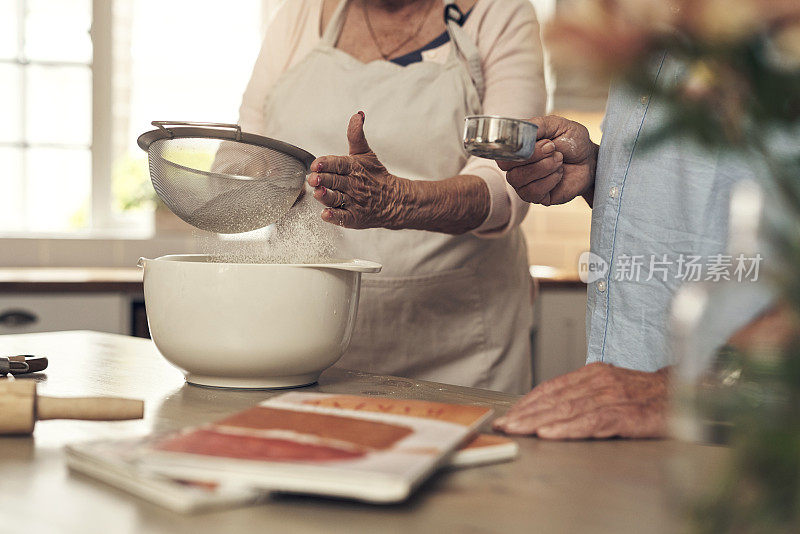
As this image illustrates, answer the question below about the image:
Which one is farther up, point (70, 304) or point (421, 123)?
point (421, 123)

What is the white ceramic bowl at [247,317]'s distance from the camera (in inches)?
35.8

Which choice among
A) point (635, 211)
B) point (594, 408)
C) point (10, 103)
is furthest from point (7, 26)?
point (594, 408)

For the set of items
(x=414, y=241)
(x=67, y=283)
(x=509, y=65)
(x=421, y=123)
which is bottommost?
(x=67, y=283)

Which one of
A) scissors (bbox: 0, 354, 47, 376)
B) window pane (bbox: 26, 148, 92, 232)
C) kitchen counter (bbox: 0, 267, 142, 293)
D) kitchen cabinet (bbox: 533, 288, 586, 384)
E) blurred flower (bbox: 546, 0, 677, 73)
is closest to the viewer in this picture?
blurred flower (bbox: 546, 0, 677, 73)

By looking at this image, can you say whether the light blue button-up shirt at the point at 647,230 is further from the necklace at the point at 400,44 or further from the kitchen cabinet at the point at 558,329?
the kitchen cabinet at the point at 558,329

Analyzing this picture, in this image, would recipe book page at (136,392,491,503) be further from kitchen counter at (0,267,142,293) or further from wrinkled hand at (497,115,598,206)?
kitchen counter at (0,267,142,293)

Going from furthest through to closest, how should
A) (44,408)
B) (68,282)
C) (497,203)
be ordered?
(68,282), (497,203), (44,408)

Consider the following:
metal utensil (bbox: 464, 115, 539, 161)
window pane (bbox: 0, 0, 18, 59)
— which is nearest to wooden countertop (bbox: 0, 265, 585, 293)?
window pane (bbox: 0, 0, 18, 59)

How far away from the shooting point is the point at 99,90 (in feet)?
10.6

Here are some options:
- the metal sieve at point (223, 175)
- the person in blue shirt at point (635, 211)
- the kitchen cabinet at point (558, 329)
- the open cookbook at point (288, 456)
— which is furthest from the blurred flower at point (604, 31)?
the kitchen cabinet at point (558, 329)

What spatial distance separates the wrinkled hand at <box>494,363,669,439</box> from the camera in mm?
762

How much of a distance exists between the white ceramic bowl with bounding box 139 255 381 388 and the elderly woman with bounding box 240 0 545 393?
0.55 meters

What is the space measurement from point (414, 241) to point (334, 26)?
433 millimetres

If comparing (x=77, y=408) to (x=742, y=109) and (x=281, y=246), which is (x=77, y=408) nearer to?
(x=281, y=246)
